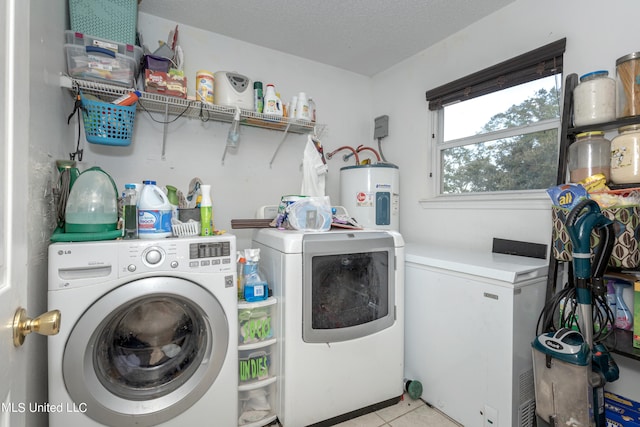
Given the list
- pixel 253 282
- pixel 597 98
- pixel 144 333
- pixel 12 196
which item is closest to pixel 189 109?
pixel 253 282

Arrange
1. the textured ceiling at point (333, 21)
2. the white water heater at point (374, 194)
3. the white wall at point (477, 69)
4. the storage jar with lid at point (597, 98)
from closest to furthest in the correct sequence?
the storage jar with lid at point (597, 98), the white wall at point (477, 69), the textured ceiling at point (333, 21), the white water heater at point (374, 194)

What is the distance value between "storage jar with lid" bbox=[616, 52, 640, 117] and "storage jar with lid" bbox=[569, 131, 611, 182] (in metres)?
0.13

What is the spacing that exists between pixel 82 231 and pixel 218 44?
1.69 metres

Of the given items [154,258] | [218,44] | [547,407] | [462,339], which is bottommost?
[547,407]

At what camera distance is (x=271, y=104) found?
2.05 metres

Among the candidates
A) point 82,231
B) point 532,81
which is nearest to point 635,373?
point 532,81

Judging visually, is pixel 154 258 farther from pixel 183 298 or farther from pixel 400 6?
pixel 400 6

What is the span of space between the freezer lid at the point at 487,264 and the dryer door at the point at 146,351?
3.77ft

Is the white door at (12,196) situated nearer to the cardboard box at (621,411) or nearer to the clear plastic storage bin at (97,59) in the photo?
the clear plastic storage bin at (97,59)

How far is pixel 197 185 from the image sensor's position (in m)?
1.72

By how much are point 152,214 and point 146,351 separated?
64 cm

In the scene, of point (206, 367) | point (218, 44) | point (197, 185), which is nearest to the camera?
point (206, 367)

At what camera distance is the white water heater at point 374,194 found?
2.22 m

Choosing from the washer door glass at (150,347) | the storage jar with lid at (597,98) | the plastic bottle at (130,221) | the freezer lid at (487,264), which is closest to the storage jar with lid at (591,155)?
the storage jar with lid at (597,98)
